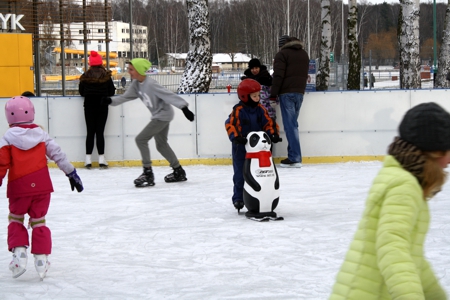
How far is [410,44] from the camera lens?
15789mm

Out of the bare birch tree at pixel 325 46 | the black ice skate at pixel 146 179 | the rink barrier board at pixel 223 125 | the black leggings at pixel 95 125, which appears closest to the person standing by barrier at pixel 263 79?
the rink barrier board at pixel 223 125

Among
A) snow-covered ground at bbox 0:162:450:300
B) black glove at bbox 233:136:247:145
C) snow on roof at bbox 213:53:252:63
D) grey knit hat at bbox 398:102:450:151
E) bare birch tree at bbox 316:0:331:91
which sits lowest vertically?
snow-covered ground at bbox 0:162:450:300

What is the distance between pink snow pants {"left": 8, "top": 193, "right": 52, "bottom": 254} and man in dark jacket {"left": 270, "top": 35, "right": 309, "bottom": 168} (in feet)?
19.7

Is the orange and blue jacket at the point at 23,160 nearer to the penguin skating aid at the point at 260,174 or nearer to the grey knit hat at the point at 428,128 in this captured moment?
the penguin skating aid at the point at 260,174

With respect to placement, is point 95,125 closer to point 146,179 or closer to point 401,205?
point 146,179

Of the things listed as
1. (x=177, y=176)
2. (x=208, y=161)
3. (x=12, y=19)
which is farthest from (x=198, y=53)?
(x=12, y=19)

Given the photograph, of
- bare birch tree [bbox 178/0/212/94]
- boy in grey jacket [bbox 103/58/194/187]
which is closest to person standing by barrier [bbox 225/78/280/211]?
boy in grey jacket [bbox 103/58/194/187]

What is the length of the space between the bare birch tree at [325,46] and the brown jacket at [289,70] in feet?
50.4

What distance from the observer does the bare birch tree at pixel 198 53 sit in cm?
1461

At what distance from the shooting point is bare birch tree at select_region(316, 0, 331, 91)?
2619cm

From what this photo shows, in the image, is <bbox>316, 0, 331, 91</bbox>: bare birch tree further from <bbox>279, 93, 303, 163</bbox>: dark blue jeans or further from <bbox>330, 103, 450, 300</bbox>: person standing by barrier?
<bbox>330, 103, 450, 300</bbox>: person standing by barrier

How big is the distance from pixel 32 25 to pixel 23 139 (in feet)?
57.8

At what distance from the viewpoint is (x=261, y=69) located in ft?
36.1

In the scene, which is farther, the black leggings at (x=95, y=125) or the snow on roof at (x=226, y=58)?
the snow on roof at (x=226, y=58)
